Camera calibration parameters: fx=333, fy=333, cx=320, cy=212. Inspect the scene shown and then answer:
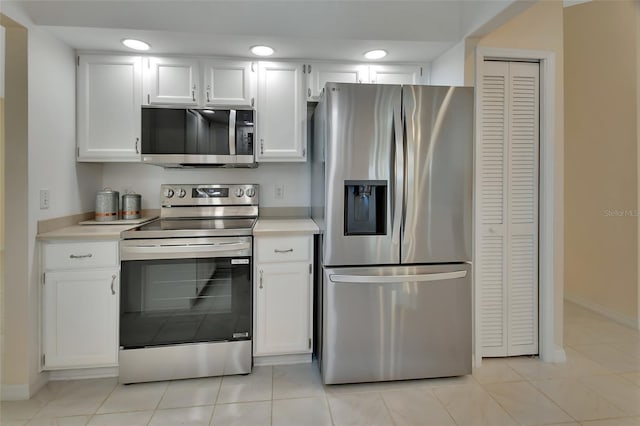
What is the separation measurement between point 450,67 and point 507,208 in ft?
3.43

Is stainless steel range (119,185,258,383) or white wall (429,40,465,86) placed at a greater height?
white wall (429,40,465,86)

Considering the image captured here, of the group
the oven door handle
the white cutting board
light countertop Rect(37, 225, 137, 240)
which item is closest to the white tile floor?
the oven door handle

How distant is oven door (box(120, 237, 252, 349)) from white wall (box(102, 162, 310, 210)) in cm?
76

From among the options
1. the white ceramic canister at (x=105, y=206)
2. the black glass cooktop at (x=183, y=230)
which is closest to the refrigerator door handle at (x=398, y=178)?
the black glass cooktop at (x=183, y=230)

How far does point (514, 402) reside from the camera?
1.86m

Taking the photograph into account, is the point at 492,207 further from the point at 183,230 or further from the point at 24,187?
the point at 24,187

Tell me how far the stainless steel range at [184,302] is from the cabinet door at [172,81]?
3.00 ft

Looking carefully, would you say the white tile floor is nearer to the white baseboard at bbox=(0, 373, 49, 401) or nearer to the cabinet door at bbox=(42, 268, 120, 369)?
the white baseboard at bbox=(0, 373, 49, 401)

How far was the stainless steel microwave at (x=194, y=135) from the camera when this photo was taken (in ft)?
7.43

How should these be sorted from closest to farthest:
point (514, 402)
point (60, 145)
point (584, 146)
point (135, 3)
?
point (514, 402)
point (135, 3)
point (60, 145)
point (584, 146)

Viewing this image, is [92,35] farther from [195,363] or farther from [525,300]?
[525,300]

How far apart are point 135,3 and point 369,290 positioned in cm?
223

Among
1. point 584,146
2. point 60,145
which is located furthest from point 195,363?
point 584,146

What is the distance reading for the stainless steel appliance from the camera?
196 centimetres
